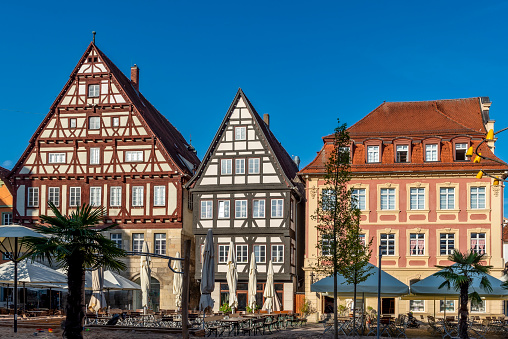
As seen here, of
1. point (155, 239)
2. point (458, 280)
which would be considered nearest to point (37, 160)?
point (155, 239)

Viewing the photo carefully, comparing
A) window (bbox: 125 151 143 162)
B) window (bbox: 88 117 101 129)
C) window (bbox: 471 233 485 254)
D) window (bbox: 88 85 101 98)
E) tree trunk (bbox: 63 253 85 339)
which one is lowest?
tree trunk (bbox: 63 253 85 339)

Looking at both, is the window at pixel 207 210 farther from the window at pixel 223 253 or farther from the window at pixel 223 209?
the window at pixel 223 253

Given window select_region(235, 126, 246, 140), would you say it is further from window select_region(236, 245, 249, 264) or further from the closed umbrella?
the closed umbrella

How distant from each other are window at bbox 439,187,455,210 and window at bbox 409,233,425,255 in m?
1.92

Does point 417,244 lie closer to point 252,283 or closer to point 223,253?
point 252,283

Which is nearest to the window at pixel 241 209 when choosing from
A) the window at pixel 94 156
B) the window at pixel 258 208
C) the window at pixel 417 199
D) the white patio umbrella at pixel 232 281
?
the window at pixel 258 208

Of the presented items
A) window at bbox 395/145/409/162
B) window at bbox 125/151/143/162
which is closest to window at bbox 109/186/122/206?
window at bbox 125/151/143/162

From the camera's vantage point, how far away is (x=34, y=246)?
754 inches

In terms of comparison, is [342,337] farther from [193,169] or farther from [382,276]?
[193,169]

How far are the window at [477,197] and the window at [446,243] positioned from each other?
194cm

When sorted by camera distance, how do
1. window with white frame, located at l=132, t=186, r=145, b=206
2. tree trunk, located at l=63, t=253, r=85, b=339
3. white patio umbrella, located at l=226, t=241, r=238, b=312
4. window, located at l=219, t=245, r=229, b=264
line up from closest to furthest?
tree trunk, located at l=63, t=253, r=85, b=339 < white patio umbrella, located at l=226, t=241, r=238, b=312 < window, located at l=219, t=245, r=229, b=264 < window with white frame, located at l=132, t=186, r=145, b=206

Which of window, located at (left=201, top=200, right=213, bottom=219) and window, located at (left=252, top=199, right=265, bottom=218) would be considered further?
window, located at (left=201, top=200, right=213, bottom=219)

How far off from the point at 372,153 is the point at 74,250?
23.7m

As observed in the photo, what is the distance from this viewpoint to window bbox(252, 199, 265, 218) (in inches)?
1618
